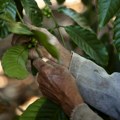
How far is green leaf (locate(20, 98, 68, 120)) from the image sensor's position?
4.16ft

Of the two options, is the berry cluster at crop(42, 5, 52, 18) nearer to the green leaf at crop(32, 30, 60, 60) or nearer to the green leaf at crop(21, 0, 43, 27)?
the green leaf at crop(21, 0, 43, 27)

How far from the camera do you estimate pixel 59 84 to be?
118 centimetres

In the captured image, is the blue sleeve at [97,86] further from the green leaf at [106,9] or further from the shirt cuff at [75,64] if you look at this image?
the green leaf at [106,9]

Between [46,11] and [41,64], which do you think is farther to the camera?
[46,11]

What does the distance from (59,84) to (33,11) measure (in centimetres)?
27

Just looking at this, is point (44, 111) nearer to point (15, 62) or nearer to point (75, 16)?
point (15, 62)

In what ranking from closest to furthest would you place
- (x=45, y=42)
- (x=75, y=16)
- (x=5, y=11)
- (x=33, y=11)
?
(x=45, y=42), (x=5, y=11), (x=33, y=11), (x=75, y=16)

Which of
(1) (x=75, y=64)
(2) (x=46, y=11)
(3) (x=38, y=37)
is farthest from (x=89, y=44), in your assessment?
(3) (x=38, y=37)

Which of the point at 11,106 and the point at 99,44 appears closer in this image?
the point at 99,44

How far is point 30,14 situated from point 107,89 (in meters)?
0.36

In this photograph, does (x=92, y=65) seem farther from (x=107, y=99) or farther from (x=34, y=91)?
(x=34, y=91)

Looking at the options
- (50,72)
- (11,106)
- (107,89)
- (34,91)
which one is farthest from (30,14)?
(34,91)

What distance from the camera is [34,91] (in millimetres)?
3248

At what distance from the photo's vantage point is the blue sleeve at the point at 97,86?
48.1 inches
